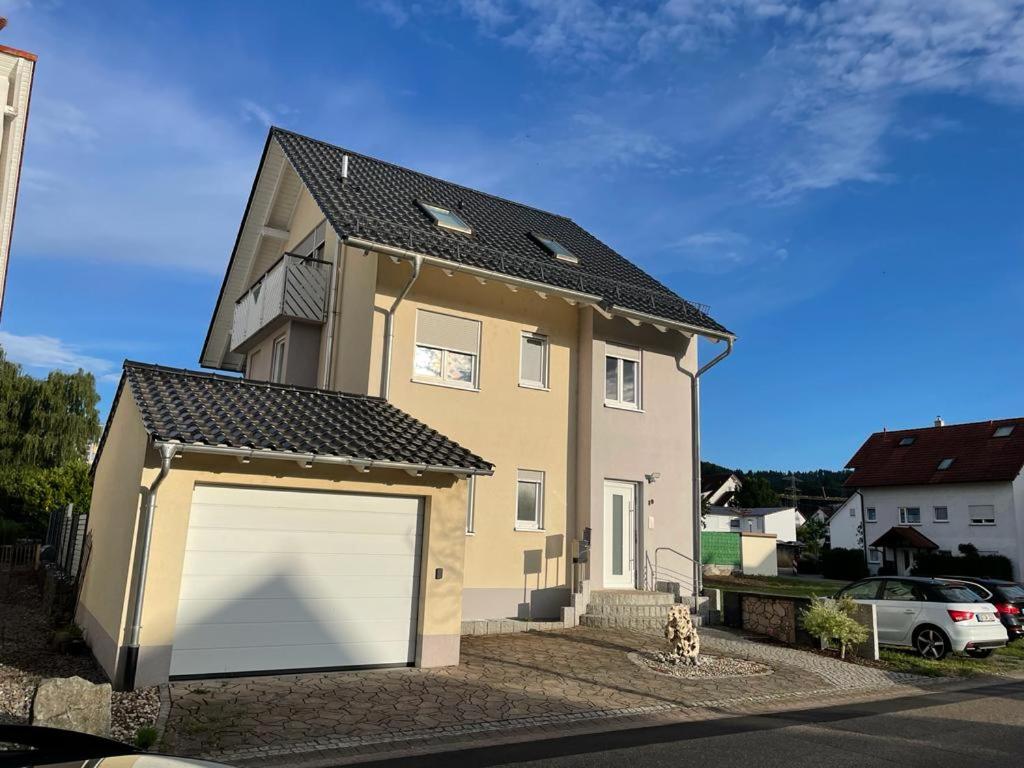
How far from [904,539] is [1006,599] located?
23229 millimetres

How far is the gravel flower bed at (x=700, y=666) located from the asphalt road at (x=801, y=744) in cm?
195

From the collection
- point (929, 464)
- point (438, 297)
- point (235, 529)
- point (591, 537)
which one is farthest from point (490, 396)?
point (929, 464)

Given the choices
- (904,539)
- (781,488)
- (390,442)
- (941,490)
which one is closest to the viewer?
(390,442)

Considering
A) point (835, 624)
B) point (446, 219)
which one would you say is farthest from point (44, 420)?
point (835, 624)

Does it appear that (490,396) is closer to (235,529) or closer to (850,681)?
(235,529)

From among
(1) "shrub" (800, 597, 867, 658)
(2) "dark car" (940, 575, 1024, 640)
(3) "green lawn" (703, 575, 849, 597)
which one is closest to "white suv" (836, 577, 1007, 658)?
(1) "shrub" (800, 597, 867, 658)

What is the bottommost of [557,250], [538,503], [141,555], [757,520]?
[141,555]

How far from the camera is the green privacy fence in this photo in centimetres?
3219

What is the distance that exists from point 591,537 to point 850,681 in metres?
5.54

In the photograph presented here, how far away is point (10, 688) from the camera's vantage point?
816cm

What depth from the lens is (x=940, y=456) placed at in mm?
39500

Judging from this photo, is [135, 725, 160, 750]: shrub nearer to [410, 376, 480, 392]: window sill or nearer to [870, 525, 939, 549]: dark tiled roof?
[410, 376, 480, 392]: window sill

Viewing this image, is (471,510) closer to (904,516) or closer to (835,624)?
(835,624)

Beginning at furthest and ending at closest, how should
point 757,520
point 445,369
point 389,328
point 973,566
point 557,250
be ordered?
point 757,520 → point 973,566 → point 557,250 → point 445,369 → point 389,328
